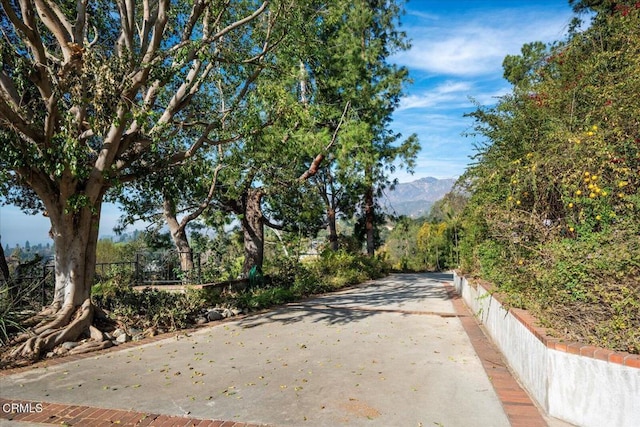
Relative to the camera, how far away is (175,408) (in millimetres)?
3986

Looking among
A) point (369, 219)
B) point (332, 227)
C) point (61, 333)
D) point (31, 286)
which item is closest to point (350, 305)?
point (61, 333)

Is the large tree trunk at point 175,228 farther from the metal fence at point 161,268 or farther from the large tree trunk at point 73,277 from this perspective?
the large tree trunk at point 73,277

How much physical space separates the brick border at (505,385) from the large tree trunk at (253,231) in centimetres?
778

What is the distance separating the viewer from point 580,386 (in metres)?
3.44

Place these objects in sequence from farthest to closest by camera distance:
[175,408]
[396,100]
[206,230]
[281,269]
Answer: [396,100] → [206,230] → [281,269] → [175,408]

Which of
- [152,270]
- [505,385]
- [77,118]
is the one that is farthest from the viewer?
[152,270]

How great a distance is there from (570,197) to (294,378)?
13.4 ft

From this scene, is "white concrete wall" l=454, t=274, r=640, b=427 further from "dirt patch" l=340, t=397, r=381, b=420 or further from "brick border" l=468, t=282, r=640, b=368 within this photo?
"dirt patch" l=340, t=397, r=381, b=420

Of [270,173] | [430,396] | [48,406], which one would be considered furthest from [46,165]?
[270,173]

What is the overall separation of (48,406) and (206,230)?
12.6m

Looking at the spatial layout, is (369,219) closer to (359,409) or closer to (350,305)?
(350,305)

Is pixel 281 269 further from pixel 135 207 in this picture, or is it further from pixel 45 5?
pixel 45 5

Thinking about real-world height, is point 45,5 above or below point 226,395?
above

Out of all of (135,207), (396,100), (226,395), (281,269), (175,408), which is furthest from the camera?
(396,100)
